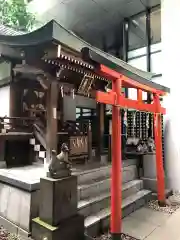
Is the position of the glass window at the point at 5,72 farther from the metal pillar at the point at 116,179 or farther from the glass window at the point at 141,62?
the glass window at the point at 141,62

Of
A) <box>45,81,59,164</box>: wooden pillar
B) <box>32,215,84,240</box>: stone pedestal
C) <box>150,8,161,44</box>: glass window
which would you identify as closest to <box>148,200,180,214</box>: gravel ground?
<box>32,215,84,240</box>: stone pedestal

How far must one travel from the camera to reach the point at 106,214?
4805mm

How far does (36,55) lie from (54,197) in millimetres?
2986

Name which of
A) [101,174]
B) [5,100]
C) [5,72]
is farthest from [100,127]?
[5,72]

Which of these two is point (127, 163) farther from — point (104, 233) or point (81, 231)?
point (81, 231)

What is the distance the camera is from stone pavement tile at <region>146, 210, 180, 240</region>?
4453 mm

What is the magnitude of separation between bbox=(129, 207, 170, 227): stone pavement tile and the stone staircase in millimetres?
175

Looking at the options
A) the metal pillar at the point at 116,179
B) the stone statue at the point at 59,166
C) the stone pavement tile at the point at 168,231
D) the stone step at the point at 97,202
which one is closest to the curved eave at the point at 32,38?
the metal pillar at the point at 116,179

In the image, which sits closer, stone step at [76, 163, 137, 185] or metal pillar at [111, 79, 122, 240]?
metal pillar at [111, 79, 122, 240]

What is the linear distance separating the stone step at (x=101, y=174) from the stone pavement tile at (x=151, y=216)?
3.62 ft

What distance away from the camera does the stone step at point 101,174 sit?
17.7 feet

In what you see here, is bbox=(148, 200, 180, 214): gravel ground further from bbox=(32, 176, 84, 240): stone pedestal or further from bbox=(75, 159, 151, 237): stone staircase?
bbox=(32, 176, 84, 240): stone pedestal

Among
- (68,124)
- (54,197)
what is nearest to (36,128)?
(68,124)

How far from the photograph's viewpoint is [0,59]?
21.3 ft
